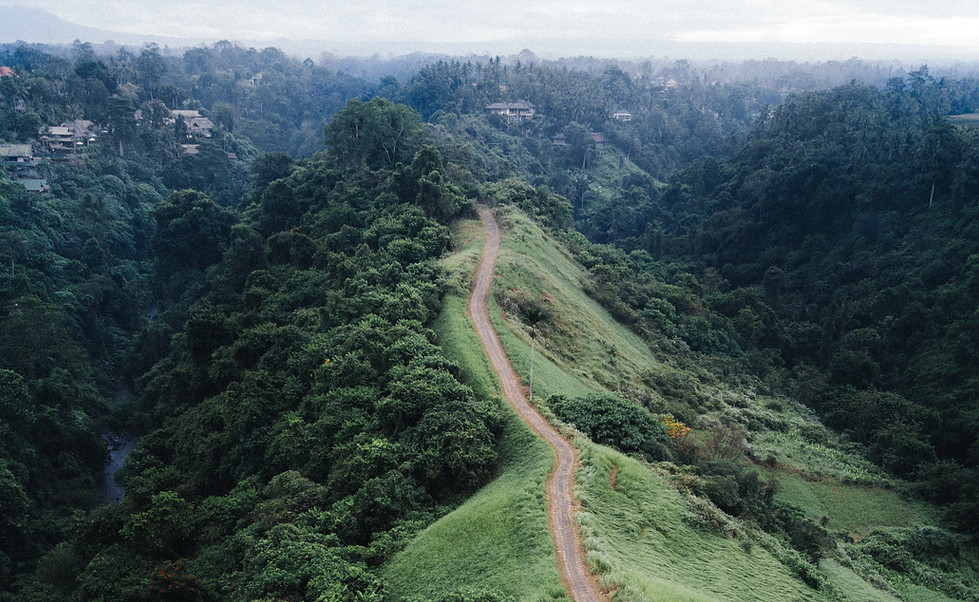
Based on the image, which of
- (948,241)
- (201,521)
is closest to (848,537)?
(201,521)

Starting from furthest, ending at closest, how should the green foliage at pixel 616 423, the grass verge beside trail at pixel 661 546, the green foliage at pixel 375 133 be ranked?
the green foliage at pixel 375 133 → the green foliage at pixel 616 423 → the grass verge beside trail at pixel 661 546

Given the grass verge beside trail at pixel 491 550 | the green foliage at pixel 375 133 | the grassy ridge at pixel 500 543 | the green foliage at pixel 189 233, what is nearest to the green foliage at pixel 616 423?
the grassy ridge at pixel 500 543

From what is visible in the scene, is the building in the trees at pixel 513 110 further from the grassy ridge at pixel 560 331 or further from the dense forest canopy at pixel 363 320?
the grassy ridge at pixel 560 331

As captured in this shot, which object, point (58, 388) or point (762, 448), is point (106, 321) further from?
point (762, 448)

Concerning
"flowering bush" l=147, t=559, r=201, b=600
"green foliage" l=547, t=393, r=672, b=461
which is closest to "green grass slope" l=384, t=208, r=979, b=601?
"green foliage" l=547, t=393, r=672, b=461

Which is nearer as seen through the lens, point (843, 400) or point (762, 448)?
point (762, 448)

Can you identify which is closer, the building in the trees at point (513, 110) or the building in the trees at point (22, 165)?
the building in the trees at point (22, 165)

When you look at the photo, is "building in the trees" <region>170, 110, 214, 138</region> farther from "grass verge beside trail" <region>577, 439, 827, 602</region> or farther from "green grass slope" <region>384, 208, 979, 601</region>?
"grass verge beside trail" <region>577, 439, 827, 602</region>
